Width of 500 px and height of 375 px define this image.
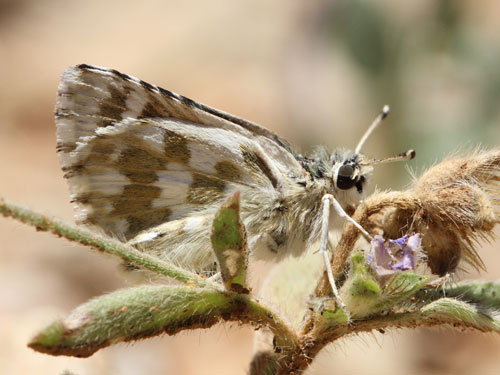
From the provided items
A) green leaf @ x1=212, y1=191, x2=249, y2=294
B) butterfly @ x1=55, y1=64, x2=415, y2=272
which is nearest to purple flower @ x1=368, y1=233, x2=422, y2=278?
green leaf @ x1=212, y1=191, x2=249, y2=294

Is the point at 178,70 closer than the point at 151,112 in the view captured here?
No

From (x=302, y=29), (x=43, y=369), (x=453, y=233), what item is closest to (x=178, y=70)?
(x=302, y=29)

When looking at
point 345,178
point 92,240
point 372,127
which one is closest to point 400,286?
point 92,240

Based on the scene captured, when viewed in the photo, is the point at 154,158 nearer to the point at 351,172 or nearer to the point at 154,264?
the point at 351,172

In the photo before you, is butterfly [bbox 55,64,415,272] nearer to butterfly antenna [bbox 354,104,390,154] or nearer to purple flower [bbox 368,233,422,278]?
butterfly antenna [bbox 354,104,390,154]

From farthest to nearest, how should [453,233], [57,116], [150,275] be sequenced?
[57,116]
[150,275]
[453,233]

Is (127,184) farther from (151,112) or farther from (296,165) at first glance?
(296,165)
